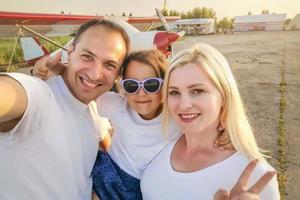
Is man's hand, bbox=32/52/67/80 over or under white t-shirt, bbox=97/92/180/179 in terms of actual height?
over

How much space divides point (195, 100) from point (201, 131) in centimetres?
16

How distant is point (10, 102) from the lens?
1.10 metres

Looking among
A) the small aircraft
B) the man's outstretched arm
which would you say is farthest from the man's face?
the small aircraft

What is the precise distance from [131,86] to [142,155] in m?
0.40

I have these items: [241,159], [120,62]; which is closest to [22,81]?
[120,62]

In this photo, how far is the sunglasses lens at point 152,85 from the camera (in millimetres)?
1865

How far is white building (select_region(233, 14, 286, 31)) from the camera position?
232 feet

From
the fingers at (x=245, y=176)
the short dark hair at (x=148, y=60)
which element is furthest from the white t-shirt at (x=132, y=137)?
the fingers at (x=245, y=176)

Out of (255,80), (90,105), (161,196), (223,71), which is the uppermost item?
(223,71)

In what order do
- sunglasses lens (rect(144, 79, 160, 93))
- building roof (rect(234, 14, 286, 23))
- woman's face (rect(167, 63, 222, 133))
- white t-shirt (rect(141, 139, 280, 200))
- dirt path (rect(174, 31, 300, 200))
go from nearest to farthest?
white t-shirt (rect(141, 139, 280, 200)), woman's face (rect(167, 63, 222, 133)), sunglasses lens (rect(144, 79, 160, 93)), dirt path (rect(174, 31, 300, 200)), building roof (rect(234, 14, 286, 23))

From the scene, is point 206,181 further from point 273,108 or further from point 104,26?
point 273,108

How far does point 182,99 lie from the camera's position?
1492 millimetres

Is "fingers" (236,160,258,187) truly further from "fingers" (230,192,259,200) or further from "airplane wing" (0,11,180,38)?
"airplane wing" (0,11,180,38)

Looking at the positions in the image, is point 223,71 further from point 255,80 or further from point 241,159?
point 255,80
